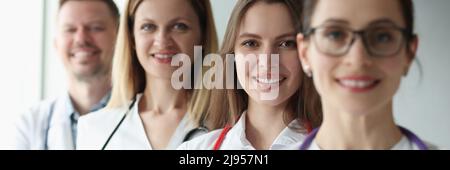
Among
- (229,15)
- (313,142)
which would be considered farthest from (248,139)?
(229,15)

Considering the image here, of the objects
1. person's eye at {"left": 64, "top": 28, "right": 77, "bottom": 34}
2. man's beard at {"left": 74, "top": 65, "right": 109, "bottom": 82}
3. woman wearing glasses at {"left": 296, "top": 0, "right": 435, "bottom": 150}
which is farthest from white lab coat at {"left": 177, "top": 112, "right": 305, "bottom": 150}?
person's eye at {"left": 64, "top": 28, "right": 77, "bottom": 34}

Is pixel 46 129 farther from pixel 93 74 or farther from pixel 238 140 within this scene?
pixel 238 140

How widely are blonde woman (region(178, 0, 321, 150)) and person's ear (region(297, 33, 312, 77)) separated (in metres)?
0.04

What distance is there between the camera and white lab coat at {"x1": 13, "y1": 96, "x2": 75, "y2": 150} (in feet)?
4.39

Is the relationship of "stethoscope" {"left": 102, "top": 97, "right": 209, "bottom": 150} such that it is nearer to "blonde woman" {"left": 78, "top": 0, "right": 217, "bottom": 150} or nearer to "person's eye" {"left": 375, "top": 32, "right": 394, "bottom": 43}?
"blonde woman" {"left": 78, "top": 0, "right": 217, "bottom": 150}

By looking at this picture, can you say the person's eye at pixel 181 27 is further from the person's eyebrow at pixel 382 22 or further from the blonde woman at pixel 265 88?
the person's eyebrow at pixel 382 22

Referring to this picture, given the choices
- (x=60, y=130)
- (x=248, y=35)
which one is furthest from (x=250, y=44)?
(x=60, y=130)

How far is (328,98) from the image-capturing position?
1070mm

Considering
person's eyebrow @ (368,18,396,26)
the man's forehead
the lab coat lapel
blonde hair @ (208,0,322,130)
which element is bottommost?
the lab coat lapel

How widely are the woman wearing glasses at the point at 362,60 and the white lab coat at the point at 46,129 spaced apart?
59 cm

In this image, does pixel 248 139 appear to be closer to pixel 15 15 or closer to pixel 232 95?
pixel 232 95

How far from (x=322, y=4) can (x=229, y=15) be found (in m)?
0.24

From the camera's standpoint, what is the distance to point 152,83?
1299 millimetres
